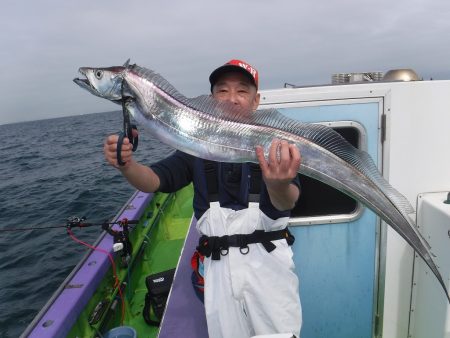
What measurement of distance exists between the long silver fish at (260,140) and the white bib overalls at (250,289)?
625 millimetres

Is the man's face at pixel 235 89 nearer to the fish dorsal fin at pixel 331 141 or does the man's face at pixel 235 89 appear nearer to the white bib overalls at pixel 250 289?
the fish dorsal fin at pixel 331 141

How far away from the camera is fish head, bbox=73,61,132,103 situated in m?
2.13

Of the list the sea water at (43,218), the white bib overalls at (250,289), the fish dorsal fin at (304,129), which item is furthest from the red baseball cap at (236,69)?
the white bib overalls at (250,289)

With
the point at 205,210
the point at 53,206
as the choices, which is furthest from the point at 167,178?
the point at 53,206

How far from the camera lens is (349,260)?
12.2 feet

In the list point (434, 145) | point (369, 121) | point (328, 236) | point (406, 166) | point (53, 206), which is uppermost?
point (369, 121)

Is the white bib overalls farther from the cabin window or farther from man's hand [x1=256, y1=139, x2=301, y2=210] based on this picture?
the cabin window

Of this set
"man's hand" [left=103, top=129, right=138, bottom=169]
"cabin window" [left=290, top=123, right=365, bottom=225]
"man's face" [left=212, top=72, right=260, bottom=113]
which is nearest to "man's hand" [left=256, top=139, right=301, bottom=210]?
"man's face" [left=212, top=72, right=260, bottom=113]

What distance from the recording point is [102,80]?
84.4 inches

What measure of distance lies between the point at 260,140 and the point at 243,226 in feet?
2.46

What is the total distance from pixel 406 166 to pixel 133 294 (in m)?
4.59

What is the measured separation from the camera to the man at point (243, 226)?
8.03 feet

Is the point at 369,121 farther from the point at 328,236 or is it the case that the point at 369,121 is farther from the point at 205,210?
the point at 205,210

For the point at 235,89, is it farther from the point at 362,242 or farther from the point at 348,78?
the point at 362,242
